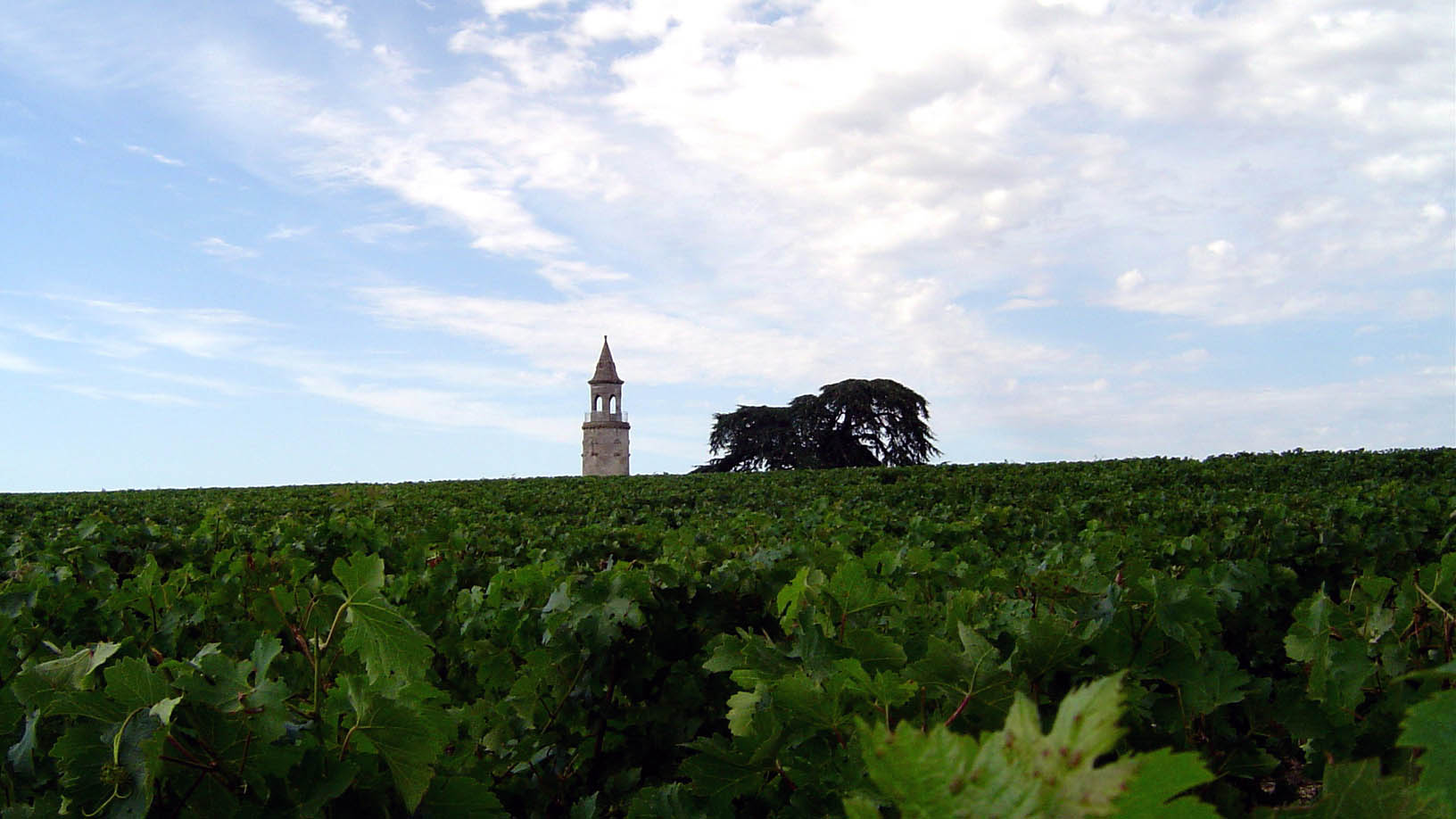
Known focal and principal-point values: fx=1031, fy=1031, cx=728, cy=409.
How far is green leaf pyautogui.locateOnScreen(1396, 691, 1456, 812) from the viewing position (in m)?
0.71

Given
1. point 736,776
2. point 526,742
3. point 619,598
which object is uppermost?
point 619,598

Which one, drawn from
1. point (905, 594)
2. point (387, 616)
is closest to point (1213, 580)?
point (905, 594)

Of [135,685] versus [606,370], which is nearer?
[135,685]

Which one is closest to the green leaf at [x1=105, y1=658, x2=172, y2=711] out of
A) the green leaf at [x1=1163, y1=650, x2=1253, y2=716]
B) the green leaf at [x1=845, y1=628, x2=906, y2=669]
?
the green leaf at [x1=845, y1=628, x2=906, y2=669]

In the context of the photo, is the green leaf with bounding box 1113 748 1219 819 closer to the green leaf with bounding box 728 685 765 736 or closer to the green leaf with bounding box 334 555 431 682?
the green leaf with bounding box 728 685 765 736

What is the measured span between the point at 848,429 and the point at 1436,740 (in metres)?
55.7

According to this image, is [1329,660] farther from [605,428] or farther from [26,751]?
[605,428]

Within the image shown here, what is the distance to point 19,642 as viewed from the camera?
110 inches

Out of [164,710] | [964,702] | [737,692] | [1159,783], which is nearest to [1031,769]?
[1159,783]

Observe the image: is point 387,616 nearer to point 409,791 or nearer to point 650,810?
point 409,791

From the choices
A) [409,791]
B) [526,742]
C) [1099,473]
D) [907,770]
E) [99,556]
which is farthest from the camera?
[1099,473]

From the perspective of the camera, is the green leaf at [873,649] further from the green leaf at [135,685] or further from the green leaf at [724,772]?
the green leaf at [135,685]

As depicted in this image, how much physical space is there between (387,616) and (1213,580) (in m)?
2.20

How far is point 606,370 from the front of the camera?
194 ft
